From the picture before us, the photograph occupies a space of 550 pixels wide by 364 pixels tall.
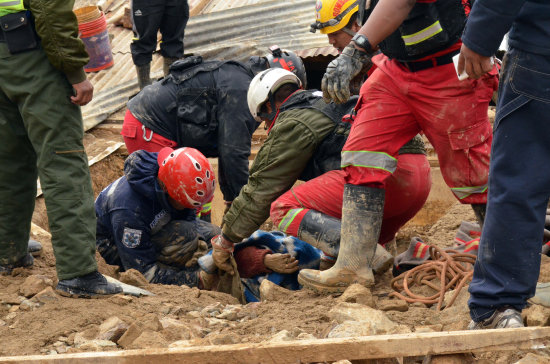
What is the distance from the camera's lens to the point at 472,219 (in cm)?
618

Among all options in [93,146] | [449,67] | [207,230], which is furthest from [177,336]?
[93,146]

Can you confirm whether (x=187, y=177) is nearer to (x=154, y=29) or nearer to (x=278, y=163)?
(x=278, y=163)

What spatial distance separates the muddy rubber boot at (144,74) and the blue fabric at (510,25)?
5969mm

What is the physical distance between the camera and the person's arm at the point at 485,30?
2.66m

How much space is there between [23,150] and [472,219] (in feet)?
12.4

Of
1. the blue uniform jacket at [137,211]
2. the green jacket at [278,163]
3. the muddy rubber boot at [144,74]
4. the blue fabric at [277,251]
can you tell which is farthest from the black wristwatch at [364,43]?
the muddy rubber boot at [144,74]

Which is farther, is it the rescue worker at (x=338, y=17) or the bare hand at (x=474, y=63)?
the rescue worker at (x=338, y=17)

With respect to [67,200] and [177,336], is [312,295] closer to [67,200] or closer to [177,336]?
[177,336]

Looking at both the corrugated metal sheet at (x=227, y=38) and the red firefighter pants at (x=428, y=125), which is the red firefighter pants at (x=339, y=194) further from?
the corrugated metal sheet at (x=227, y=38)

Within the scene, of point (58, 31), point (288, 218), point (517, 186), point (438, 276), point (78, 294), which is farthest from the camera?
point (288, 218)

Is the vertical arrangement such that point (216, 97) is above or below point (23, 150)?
below

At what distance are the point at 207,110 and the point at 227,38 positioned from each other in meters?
3.69

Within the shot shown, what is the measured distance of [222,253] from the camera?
498cm

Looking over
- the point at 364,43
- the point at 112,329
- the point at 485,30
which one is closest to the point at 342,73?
the point at 364,43
